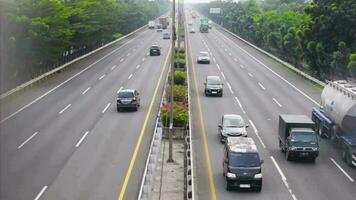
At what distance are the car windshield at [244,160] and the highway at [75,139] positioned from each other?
467cm

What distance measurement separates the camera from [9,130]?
127 ft

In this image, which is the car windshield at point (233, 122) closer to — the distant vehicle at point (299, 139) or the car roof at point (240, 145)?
the distant vehicle at point (299, 139)

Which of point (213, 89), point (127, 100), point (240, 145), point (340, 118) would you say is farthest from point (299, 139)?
point (213, 89)

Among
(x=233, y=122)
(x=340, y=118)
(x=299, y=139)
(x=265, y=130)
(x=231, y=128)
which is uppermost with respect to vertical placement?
(x=340, y=118)

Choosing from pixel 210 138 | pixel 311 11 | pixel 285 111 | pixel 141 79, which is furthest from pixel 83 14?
pixel 210 138

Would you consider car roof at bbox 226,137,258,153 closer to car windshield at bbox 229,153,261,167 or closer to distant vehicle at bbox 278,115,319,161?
car windshield at bbox 229,153,261,167

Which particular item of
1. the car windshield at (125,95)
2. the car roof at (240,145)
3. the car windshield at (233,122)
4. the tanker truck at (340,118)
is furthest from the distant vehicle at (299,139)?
the car windshield at (125,95)

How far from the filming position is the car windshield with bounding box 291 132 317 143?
31.6m

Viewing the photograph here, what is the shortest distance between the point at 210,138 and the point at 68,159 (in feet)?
32.1

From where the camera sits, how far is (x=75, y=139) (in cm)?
3622

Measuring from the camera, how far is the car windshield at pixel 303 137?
Answer: 31609mm

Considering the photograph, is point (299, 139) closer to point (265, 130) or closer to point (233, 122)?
point (233, 122)

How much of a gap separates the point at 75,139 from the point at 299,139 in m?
13.7

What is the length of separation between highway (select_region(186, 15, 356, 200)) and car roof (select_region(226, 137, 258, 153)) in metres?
1.77
